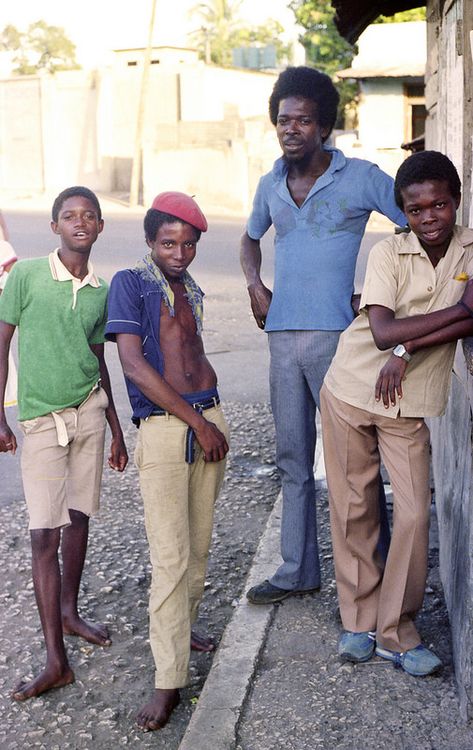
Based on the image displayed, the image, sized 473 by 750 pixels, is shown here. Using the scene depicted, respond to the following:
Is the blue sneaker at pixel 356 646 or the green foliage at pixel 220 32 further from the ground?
the green foliage at pixel 220 32

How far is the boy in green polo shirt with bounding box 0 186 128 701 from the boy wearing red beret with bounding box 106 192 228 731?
1.20ft

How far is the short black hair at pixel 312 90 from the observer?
3865mm

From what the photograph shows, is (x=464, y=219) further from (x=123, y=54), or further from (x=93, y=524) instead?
(x=123, y=54)

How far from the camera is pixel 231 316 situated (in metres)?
11.7

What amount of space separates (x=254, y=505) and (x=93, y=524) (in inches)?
36.0

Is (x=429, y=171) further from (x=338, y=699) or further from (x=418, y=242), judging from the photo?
(x=338, y=699)

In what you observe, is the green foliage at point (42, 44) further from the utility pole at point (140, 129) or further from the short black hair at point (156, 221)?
the short black hair at point (156, 221)

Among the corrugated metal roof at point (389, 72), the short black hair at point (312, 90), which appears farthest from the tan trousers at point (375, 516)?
the corrugated metal roof at point (389, 72)

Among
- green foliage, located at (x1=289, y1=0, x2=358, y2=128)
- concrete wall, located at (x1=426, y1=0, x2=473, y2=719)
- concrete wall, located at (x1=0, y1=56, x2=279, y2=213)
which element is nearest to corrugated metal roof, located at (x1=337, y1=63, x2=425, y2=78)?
green foliage, located at (x1=289, y1=0, x2=358, y2=128)

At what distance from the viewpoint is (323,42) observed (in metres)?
29.0

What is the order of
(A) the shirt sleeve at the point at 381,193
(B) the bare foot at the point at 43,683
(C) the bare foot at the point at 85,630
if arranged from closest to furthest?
(B) the bare foot at the point at 43,683 < (A) the shirt sleeve at the point at 381,193 < (C) the bare foot at the point at 85,630

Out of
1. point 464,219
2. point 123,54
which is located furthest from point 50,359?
point 123,54

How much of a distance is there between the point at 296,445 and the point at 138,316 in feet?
3.23

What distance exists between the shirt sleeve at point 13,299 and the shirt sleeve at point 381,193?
1324 mm
